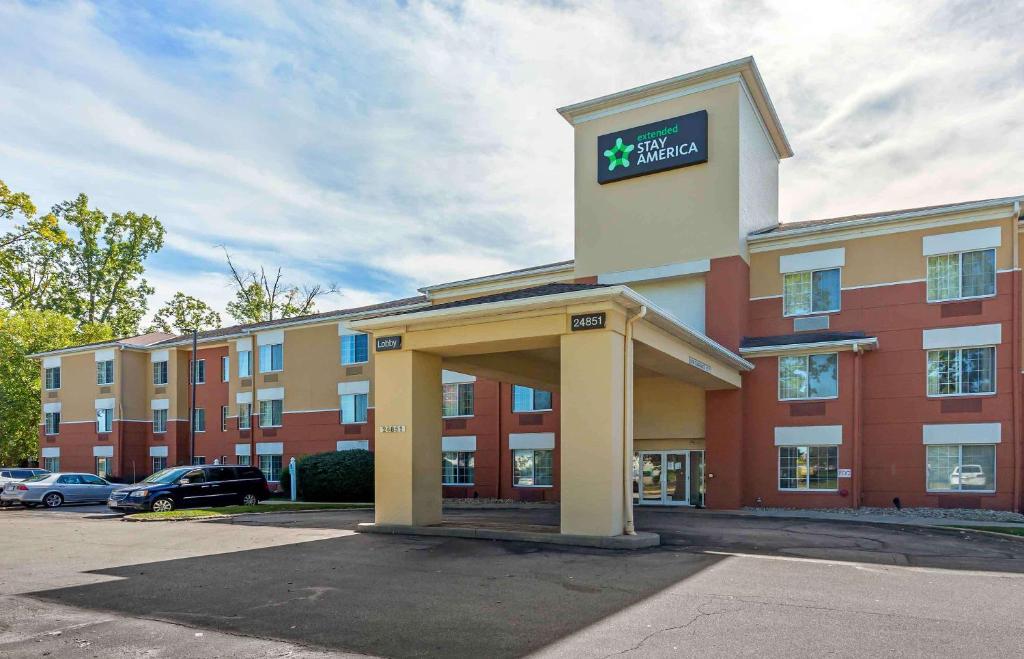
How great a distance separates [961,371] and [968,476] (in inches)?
116

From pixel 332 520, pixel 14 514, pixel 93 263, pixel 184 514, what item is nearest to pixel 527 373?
pixel 332 520

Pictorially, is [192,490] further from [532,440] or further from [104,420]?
[104,420]

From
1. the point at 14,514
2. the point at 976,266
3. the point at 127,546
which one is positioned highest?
the point at 976,266

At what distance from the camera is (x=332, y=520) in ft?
62.6

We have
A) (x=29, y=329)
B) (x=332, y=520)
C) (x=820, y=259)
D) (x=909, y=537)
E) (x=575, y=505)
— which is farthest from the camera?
(x=29, y=329)

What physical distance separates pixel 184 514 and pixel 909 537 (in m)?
17.6

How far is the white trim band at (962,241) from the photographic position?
21.1 m

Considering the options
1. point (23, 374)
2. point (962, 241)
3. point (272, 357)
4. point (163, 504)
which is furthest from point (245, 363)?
point (962, 241)

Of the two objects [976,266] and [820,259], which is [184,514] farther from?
[976,266]

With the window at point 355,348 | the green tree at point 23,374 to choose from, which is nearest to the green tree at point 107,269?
the green tree at point 23,374

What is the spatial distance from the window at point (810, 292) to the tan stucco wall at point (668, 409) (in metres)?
4.07

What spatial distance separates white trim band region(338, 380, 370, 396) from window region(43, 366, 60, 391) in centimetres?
2211

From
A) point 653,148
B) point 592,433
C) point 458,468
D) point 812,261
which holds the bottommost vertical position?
point 458,468

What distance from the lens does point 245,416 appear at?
37406 mm
